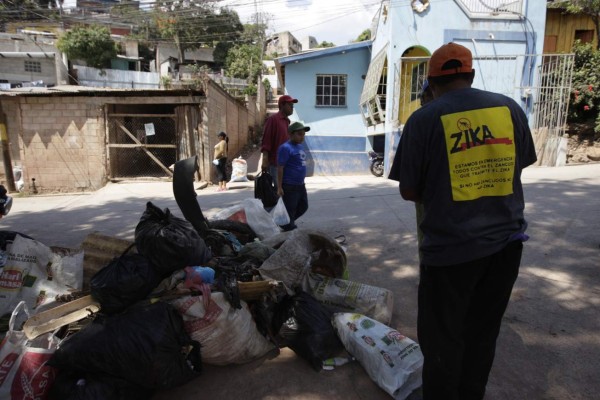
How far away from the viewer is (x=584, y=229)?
4.78m

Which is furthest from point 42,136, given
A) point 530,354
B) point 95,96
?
point 530,354

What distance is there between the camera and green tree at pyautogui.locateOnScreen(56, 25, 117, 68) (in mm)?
31172

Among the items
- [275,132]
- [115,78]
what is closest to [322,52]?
[275,132]

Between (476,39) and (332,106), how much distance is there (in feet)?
17.0

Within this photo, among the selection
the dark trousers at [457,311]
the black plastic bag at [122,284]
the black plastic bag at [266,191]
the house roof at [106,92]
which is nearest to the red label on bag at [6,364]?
the black plastic bag at [122,284]

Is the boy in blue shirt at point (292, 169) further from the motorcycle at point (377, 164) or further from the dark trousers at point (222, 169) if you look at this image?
the motorcycle at point (377, 164)

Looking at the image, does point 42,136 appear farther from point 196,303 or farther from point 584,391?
point 584,391

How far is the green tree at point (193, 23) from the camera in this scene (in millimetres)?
38094

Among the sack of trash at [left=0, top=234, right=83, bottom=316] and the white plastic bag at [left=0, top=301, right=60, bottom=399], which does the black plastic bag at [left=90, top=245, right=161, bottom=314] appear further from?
the sack of trash at [left=0, top=234, right=83, bottom=316]

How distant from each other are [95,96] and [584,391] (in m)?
12.9

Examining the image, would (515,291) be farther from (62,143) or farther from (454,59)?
(62,143)

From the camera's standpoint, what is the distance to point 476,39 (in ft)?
40.8

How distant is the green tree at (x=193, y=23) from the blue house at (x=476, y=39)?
30.2 m

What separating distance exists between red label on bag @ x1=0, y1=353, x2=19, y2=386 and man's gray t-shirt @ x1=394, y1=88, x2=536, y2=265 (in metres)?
2.12
